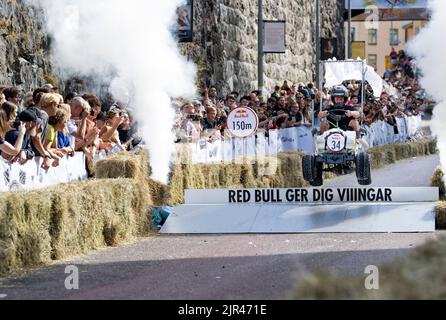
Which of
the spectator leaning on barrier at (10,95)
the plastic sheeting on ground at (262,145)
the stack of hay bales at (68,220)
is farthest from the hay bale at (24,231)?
the plastic sheeting on ground at (262,145)

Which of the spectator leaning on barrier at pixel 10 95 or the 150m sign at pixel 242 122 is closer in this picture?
the spectator leaning on barrier at pixel 10 95

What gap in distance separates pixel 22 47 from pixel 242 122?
17.3 ft

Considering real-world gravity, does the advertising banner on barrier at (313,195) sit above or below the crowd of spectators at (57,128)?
below

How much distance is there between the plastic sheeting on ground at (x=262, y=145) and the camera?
24484 mm

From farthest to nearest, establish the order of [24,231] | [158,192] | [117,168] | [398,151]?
[398,151] → [158,192] → [117,168] → [24,231]

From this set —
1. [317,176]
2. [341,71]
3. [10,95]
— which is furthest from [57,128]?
[341,71]

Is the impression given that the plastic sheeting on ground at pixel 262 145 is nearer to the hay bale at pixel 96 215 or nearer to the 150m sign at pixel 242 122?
the 150m sign at pixel 242 122

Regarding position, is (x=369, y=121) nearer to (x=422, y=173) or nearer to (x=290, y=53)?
(x=422, y=173)

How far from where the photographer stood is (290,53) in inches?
2133

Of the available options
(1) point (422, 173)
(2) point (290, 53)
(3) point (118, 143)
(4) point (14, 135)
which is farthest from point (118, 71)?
(2) point (290, 53)

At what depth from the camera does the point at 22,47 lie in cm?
2367

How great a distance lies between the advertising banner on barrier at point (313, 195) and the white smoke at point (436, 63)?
74.9 inches

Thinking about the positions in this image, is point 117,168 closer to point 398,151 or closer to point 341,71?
point 341,71
